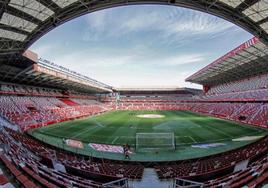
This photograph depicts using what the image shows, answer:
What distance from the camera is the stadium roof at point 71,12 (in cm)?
1242

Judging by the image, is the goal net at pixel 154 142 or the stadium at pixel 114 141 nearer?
the stadium at pixel 114 141

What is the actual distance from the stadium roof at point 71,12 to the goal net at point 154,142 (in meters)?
12.2

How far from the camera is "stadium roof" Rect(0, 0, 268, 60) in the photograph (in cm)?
1242

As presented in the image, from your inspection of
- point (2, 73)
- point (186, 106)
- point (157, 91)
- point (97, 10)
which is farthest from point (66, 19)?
point (157, 91)

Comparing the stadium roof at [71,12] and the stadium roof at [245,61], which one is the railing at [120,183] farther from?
the stadium roof at [245,61]

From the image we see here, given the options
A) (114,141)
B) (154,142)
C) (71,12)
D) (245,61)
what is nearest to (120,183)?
(154,142)

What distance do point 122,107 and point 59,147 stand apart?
187ft

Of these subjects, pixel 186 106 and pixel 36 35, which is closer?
pixel 36 35

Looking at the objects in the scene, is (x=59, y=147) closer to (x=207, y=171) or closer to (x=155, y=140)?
(x=155, y=140)

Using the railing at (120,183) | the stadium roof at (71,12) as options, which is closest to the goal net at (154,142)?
the railing at (120,183)

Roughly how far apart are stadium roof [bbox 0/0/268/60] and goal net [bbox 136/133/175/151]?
1221 centimetres

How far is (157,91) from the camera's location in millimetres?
79125

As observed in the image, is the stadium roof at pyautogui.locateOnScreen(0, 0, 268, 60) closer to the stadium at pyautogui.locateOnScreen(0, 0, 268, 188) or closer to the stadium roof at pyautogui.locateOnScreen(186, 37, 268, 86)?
the stadium at pyautogui.locateOnScreen(0, 0, 268, 188)

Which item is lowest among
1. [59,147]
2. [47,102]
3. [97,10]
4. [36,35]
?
[59,147]
